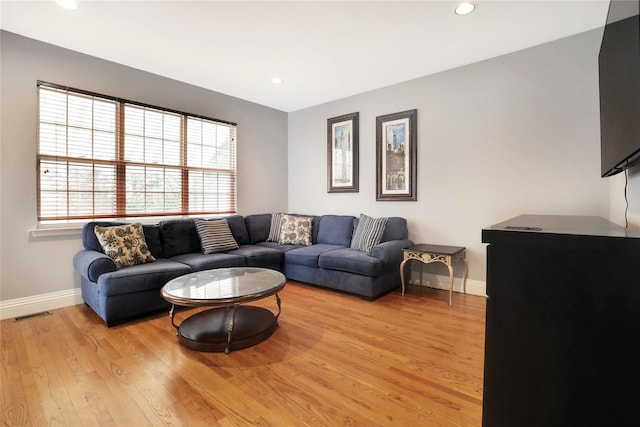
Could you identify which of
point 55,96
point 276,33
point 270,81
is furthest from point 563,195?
point 55,96

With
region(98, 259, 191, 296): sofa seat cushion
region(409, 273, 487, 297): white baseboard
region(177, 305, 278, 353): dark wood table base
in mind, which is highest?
region(98, 259, 191, 296): sofa seat cushion

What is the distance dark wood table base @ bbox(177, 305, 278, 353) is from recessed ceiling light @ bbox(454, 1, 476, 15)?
9.83ft

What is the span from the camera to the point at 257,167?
16.4 feet

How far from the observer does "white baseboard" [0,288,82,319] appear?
2.83 m

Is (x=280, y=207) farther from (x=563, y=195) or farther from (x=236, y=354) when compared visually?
(x=563, y=195)

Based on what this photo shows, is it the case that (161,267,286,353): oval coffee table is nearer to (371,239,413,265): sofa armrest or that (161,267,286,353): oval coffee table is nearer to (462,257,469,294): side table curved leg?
(371,239,413,265): sofa armrest

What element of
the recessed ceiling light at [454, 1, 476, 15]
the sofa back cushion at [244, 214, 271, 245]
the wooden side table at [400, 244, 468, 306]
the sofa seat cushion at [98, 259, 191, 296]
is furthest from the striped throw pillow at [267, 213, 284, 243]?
the recessed ceiling light at [454, 1, 476, 15]

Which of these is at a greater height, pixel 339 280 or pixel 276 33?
pixel 276 33

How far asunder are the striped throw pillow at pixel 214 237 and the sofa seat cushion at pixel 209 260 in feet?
0.32

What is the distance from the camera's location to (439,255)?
3.21 meters

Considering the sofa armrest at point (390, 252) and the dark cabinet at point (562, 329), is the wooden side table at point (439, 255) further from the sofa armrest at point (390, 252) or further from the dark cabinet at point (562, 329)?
the dark cabinet at point (562, 329)

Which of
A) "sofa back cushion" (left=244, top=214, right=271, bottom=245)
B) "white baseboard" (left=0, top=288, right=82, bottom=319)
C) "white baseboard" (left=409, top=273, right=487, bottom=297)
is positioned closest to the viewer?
"white baseboard" (left=0, top=288, right=82, bottom=319)

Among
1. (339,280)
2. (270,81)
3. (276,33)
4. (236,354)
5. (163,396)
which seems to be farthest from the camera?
(270,81)

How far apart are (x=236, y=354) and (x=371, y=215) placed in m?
2.81
